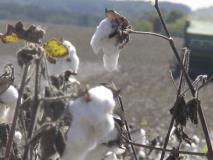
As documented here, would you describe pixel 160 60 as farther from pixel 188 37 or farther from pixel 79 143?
pixel 79 143

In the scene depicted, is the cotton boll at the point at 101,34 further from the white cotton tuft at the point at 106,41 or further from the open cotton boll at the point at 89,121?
the open cotton boll at the point at 89,121

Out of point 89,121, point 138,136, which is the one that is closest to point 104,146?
point 89,121

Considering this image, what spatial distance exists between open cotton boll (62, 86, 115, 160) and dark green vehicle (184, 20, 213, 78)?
1637 centimetres

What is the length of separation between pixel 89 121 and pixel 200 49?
17320mm

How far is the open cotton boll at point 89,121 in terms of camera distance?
3.23 ft

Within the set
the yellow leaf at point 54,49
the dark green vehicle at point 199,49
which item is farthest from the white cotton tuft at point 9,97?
the dark green vehicle at point 199,49

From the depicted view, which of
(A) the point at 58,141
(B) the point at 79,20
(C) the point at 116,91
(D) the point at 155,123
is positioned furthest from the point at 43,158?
(B) the point at 79,20

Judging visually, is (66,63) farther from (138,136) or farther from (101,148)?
(138,136)

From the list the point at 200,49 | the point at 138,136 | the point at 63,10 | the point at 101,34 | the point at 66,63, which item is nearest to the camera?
the point at 101,34

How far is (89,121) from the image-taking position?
990 millimetres

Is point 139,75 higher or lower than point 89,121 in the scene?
lower

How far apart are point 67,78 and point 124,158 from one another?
1.82 ft

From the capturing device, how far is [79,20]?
55.3 meters

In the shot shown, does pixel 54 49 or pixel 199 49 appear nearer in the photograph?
pixel 54 49
